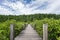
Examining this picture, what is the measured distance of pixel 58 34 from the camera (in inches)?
377

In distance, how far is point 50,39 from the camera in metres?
10.2

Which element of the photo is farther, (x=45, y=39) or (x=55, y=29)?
(x=55, y=29)

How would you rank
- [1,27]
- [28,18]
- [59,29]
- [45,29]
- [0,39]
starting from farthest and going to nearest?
[28,18], [1,27], [59,29], [45,29], [0,39]

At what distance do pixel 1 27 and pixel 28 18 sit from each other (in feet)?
373

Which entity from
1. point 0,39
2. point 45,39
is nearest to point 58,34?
point 45,39

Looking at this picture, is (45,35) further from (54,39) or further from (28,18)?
(28,18)

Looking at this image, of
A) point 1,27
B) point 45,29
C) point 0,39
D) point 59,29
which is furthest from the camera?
point 1,27

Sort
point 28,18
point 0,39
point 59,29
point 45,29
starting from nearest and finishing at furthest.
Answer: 1. point 0,39
2. point 45,29
3. point 59,29
4. point 28,18

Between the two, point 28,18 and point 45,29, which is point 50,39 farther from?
point 28,18

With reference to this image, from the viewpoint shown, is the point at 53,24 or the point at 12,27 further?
the point at 53,24

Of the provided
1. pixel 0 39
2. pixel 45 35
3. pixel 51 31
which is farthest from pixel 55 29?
pixel 0 39

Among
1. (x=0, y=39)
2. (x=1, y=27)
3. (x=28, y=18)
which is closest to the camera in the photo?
(x=0, y=39)

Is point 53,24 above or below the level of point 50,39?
above

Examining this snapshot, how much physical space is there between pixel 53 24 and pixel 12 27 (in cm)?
243
